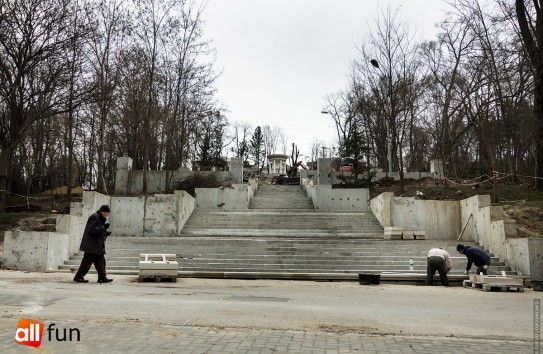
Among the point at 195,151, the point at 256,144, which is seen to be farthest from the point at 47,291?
the point at 256,144

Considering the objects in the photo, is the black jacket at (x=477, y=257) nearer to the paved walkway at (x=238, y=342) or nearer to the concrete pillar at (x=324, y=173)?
the paved walkway at (x=238, y=342)

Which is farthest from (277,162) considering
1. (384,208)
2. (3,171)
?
(3,171)

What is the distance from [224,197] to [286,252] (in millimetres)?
11675

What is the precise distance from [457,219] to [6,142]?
21.8m

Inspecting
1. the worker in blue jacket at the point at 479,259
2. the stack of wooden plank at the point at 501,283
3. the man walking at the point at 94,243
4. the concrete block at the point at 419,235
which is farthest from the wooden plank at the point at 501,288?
the man walking at the point at 94,243

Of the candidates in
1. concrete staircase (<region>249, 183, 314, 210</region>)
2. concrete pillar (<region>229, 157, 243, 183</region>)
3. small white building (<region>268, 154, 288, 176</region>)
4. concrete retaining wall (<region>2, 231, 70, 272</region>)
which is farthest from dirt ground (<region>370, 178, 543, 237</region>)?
small white building (<region>268, 154, 288, 176</region>)

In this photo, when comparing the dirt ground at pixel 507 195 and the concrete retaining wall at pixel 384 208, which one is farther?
the concrete retaining wall at pixel 384 208

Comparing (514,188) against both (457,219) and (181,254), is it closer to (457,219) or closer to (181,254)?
(457,219)

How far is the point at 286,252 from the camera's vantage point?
17359 mm

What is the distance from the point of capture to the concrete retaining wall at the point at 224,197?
27.9 metres

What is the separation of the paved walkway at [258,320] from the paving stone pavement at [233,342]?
0.04ft

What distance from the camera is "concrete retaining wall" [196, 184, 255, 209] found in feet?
91.7

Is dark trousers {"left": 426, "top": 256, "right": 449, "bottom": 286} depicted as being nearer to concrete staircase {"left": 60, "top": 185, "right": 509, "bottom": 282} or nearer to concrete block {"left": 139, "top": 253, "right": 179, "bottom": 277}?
concrete staircase {"left": 60, "top": 185, "right": 509, "bottom": 282}

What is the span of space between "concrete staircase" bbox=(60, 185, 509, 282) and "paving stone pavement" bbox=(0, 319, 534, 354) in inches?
350
